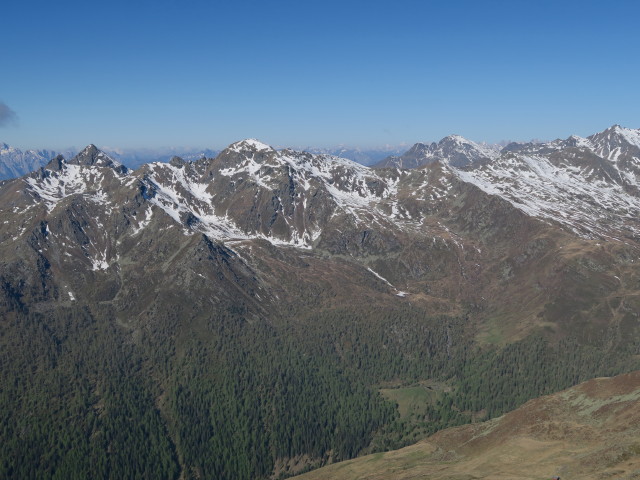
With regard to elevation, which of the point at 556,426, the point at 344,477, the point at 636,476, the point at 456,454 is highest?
the point at 636,476

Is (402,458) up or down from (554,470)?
down

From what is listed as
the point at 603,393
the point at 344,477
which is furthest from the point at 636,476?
the point at 344,477

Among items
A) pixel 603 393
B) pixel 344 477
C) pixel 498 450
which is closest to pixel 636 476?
pixel 498 450

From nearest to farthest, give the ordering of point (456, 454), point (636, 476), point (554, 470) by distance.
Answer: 1. point (636, 476)
2. point (554, 470)
3. point (456, 454)

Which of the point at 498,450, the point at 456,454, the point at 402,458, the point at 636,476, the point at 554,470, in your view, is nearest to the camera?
the point at 636,476

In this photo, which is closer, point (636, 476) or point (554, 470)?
point (636, 476)

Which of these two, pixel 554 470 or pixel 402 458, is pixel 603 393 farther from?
pixel 402 458

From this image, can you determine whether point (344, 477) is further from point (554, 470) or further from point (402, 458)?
point (554, 470)
